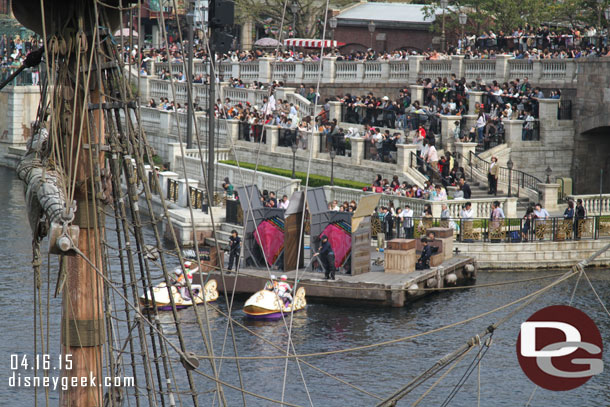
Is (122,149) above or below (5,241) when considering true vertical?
above

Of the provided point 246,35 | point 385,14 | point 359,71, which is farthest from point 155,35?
point 359,71

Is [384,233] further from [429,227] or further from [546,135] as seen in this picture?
[546,135]

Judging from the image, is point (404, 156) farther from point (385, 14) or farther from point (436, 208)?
point (385, 14)

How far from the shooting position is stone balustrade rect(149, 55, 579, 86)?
153ft

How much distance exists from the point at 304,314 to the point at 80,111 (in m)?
19.2

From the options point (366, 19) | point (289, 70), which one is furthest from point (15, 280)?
point (366, 19)

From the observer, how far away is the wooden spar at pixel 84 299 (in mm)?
11586

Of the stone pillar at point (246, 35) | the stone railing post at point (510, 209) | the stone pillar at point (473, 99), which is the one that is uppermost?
the stone pillar at point (246, 35)

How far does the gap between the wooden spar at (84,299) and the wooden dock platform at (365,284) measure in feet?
60.7

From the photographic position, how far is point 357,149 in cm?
4378

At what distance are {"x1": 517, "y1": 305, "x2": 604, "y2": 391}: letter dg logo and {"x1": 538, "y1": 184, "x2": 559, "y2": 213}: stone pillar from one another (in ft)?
99.5

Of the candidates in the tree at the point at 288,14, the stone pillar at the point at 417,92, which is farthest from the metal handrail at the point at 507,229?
the tree at the point at 288,14

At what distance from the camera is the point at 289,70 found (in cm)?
5688

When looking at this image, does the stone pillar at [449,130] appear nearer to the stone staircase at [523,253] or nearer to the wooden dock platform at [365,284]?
the stone staircase at [523,253]
